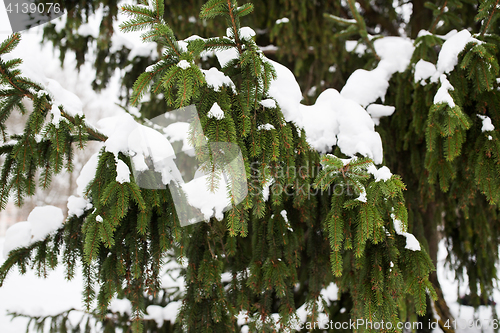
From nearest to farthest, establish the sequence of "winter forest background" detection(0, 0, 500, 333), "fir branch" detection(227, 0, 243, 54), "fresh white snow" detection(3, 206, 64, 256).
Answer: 1. "fir branch" detection(227, 0, 243, 54)
2. "winter forest background" detection(0, 0, 500, 333)
3. "fresh white snow" detection(3, 206, 64, 256)

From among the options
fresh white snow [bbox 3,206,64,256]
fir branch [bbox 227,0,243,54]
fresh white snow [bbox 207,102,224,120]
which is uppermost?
fir branch [bbox 227,0,243,54]

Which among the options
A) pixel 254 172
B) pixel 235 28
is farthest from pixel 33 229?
pixel 235 28

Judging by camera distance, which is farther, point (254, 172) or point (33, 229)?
point (33, 229)

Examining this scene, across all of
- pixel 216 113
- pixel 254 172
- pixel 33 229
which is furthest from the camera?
pixel 33 229

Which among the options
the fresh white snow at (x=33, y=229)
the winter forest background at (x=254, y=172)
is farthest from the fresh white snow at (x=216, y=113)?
the fresh white snow at (x=33, y=229)

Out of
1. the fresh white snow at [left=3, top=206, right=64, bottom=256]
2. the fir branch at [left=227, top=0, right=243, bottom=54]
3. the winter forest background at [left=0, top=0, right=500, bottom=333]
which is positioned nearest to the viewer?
the fir branch at [left=227, top=0, right=243, bottom=54]


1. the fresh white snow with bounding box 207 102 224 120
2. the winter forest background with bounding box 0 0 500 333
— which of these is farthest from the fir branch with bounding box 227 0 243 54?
the fresh white snow with bounding box 207 102 224 120

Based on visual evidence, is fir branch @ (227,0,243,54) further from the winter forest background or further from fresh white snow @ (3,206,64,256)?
fresh white snow @ (3,206,64,256)

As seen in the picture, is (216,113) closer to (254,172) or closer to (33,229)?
(254,172)

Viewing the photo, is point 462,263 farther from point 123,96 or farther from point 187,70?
point 123,96

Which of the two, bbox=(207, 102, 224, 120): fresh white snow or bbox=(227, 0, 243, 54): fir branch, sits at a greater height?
bbox=(227, 0, 243, 54): fir branch

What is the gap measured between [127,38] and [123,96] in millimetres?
773

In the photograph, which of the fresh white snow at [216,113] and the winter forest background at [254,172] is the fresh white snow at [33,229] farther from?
the fresh white snow at [216,113]

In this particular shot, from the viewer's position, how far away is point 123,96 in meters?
4.09
